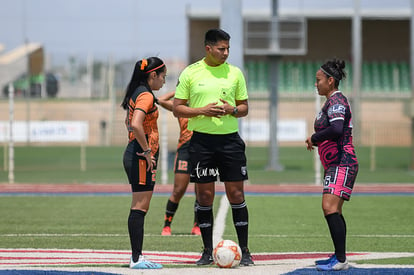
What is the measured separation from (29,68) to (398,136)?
1833 cm

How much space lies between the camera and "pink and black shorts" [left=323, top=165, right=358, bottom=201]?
7.46 metres

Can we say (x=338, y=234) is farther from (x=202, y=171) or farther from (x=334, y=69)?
(x=334, y=69)

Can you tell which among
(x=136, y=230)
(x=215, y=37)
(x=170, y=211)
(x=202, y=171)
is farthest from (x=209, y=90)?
(x=170, y=211)

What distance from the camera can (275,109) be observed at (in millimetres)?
26547

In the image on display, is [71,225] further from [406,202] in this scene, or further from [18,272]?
[406,202]

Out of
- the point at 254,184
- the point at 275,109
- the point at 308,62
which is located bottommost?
the point at 254,184

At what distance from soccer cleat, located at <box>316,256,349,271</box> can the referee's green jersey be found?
155 cm

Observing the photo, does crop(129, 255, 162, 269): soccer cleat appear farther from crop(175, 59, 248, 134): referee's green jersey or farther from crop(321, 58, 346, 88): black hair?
crop(321, 58, 346, 88): black hair

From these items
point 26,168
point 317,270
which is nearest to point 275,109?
point 26,168

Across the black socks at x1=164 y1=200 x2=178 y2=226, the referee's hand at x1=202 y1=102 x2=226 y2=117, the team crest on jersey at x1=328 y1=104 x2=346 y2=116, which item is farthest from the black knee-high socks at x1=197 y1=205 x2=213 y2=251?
the black socks at x1=164 y1=200 x2=178 y2=226

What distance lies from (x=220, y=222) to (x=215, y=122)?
469 cm

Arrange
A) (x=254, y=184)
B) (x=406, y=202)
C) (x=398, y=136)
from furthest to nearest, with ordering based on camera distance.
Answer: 1. (x=398, y=136)
2. (x=254, y=184)
3. (x=406, y=202)

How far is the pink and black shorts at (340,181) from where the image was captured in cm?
746

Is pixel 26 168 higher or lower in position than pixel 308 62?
lower
